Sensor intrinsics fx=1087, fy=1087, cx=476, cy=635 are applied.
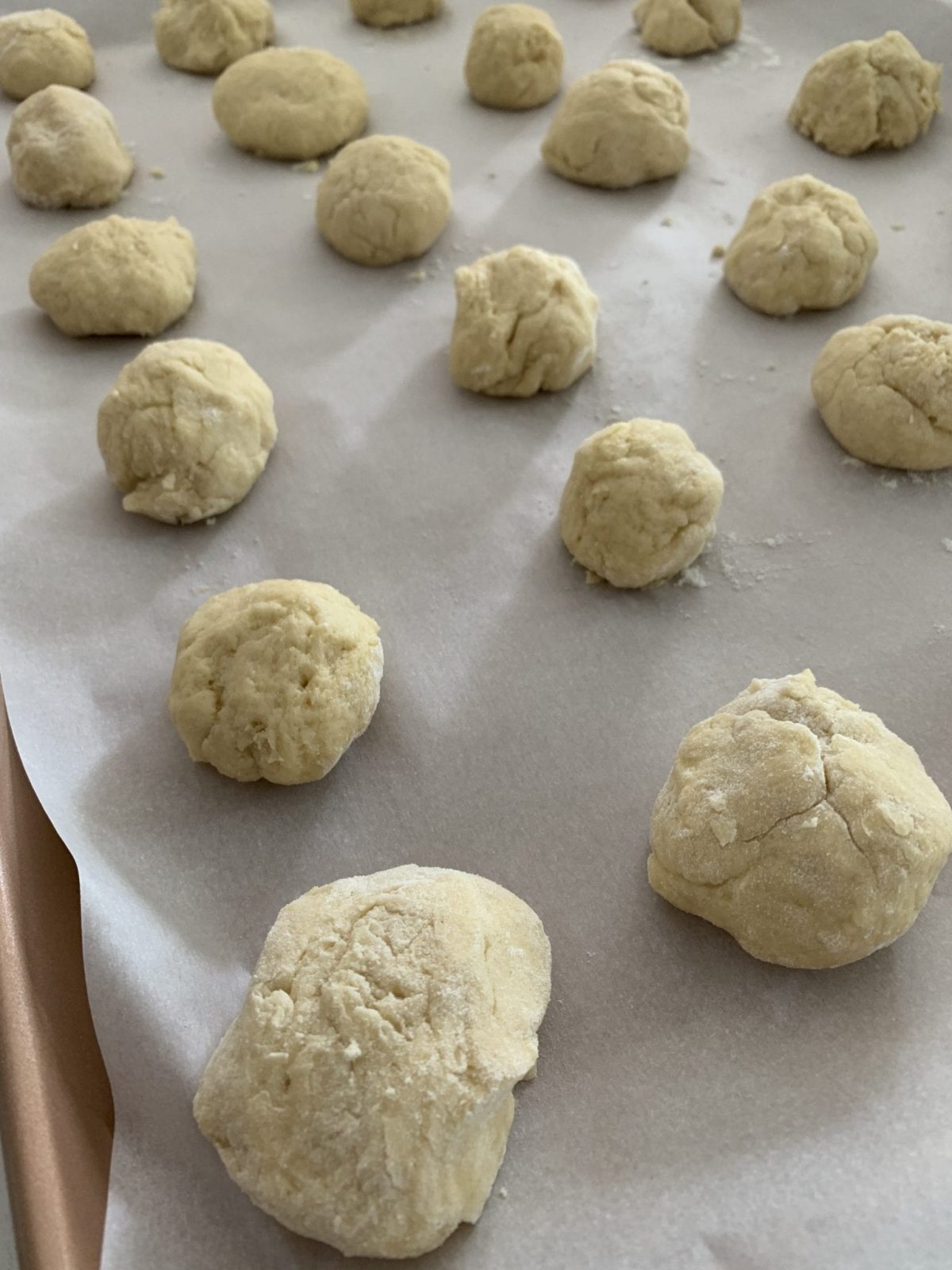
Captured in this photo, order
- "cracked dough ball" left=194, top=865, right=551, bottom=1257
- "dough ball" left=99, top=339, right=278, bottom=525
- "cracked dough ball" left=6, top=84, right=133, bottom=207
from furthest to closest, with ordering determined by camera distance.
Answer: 1. "cracked dough ball" left=6, top=84, right=133, bottom=207
2. "dough ball" left=99, top=339, right=278, bottom=525
3. "cracked dough ball" left=194, top=865, right=551, bottom=1257

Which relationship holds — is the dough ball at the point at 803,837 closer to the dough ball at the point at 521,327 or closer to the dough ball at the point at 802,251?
the dough ball at the point at 521,327

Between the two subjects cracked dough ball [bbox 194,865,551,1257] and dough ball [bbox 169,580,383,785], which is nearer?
cracked dough ball [bbox 194,865,551,1257]

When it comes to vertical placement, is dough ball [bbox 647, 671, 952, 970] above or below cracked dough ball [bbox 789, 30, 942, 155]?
below

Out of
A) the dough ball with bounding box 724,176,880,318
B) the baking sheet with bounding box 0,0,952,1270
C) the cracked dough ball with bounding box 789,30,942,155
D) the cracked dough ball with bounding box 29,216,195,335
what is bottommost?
the baking sheet with bounding box 0,0,952,1270

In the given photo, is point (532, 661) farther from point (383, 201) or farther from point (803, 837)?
point (383, 201)

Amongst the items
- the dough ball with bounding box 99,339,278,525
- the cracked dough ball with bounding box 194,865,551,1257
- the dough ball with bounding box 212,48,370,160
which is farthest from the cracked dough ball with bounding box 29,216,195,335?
the cracked dough ball with bounding box 194,865,551,1257

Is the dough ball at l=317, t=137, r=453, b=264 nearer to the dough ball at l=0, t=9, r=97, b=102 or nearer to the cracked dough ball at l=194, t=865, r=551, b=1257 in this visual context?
the dough ball at l=0, t=9, r=97, b=102

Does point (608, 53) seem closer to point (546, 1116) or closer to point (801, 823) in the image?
point (801, 823)

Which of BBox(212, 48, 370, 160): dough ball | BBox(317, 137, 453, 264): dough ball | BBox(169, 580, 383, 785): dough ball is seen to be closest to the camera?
BBox(169, 580, 383, 785): dough ball
